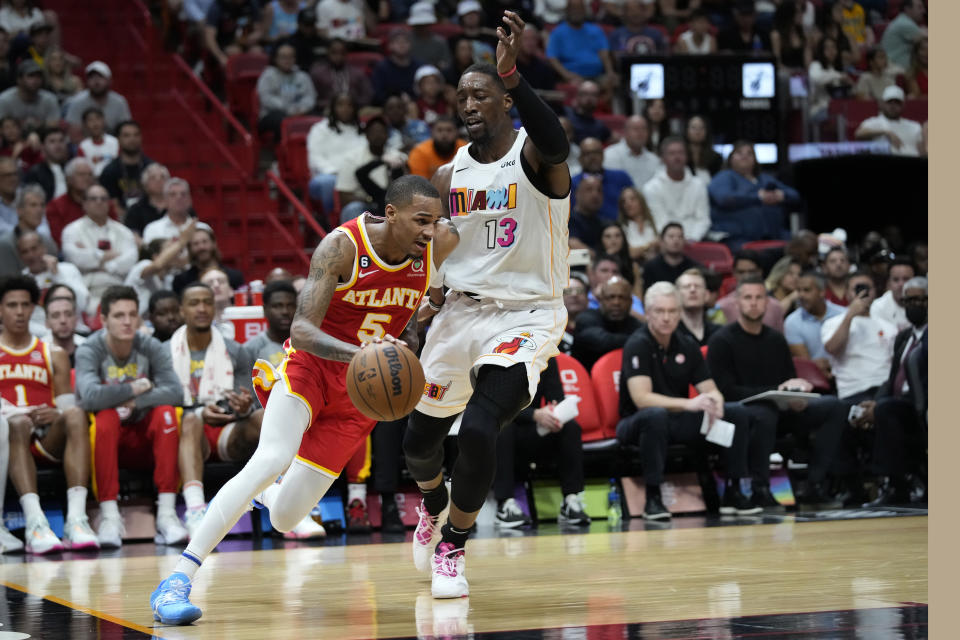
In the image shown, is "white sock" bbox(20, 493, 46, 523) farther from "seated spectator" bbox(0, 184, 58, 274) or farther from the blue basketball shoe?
the blue basketball shoe

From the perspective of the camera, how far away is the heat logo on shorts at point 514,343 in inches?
216

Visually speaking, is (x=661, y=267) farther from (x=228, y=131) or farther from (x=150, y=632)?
(x=150, y=632)

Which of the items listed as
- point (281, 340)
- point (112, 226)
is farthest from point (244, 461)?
point (112, 226)

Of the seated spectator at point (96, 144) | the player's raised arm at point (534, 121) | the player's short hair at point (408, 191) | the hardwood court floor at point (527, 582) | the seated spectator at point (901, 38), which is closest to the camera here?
the hardwood court floor at point (527, 582)

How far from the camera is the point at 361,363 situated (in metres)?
4.80

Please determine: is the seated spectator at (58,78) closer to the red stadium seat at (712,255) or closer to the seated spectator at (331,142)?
the seated spectator at (331,142)

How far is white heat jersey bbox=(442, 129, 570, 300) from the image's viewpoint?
18.7 ft

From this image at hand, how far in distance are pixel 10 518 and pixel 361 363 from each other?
15.1 ft

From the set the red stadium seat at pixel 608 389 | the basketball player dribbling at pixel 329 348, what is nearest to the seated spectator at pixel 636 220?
the red stadium seat at pixel 608 389

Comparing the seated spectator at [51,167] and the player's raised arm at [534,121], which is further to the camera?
the seated spectator at [51,167]

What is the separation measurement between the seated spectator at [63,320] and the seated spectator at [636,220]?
219 inches

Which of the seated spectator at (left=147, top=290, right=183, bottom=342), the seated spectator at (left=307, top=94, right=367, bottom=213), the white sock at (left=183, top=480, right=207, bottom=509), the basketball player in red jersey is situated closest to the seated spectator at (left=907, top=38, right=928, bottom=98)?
the seated spectator at (left=307, top=94, right=367, bottom=213)

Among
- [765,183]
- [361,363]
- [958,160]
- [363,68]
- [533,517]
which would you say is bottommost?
[533,517]

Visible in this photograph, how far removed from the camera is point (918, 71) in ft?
57.3
